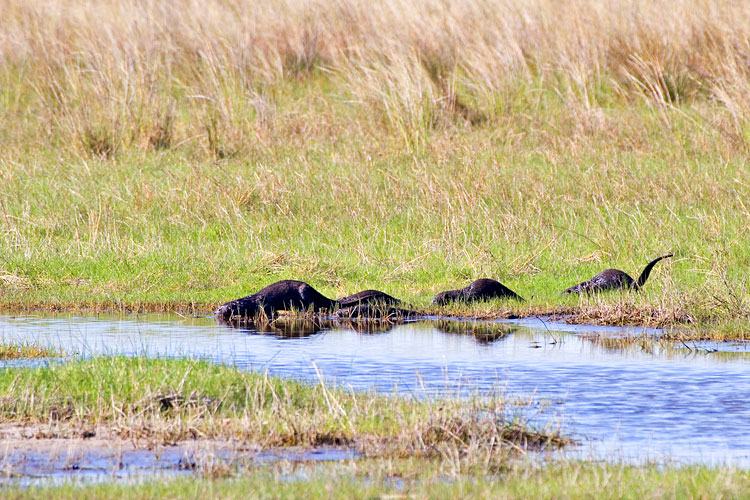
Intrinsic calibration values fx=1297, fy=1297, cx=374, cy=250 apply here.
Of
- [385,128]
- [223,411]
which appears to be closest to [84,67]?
[385,128]

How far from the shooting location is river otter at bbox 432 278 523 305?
1248 centimetres

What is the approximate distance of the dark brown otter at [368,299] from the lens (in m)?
12.3

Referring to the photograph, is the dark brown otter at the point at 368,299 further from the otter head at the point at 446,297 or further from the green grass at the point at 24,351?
the green grass at the point at 24,351

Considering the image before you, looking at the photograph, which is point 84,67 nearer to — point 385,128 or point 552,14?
point 385,128

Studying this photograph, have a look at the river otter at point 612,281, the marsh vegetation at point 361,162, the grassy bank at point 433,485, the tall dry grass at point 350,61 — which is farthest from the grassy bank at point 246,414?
the tall dry grass at point 350,61

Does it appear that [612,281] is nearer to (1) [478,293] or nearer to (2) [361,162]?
(1) [478,293]

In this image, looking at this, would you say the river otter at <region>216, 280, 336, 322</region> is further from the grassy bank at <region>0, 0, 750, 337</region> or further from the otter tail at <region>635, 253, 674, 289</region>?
the otter tail at <region>635, 253, 674, 289</region>

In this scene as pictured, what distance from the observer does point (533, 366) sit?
377 inches

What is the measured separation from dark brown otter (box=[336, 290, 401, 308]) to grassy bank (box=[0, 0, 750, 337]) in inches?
18.7

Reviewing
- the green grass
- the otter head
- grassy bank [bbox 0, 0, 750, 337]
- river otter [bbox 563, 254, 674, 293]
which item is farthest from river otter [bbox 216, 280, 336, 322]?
the green grass

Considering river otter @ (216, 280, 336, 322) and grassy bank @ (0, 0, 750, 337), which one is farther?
grassy bank @ (0, 0, 750, 337)

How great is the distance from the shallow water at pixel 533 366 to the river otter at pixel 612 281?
0.90m

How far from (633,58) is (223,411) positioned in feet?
51.1

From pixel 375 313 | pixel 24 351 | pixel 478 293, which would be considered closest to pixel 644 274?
pixel 478 293
